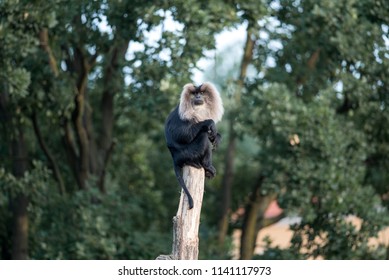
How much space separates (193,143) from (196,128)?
0.17 m

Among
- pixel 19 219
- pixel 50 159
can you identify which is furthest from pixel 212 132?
pixel 19 219

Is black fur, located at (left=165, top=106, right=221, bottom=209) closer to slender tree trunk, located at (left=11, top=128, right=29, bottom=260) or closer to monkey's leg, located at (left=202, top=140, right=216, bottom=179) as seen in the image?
monkey's leg, located at (left=202, top=140, right=216, bottom=179)

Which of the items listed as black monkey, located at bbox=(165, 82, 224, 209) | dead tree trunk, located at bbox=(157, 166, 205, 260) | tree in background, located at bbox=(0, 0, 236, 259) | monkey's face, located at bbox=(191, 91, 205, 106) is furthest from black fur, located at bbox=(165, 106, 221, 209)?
tree in background, located at bbox=(0, 0, 236, 259)

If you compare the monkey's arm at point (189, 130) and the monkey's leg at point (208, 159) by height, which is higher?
the monkey's arm at point (189, 130)

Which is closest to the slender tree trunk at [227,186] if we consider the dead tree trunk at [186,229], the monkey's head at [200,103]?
the monkey's head at [200,103]

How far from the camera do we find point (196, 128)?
377 inches

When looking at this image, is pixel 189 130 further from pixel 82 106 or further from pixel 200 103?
pixel 82 106

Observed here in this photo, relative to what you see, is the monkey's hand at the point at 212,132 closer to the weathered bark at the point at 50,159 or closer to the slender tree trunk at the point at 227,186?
the weathered bark at the point at 50,159

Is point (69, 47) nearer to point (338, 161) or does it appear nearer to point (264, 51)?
point (264, 51)

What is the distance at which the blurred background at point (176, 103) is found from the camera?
13422mm

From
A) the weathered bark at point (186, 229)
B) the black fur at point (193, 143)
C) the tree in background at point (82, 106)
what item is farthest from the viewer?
the tree in background at point (82, 106)

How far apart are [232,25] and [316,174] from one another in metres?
2.83

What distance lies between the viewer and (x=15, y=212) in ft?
53.4

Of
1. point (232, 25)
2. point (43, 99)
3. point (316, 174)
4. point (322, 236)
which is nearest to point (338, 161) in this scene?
point (316, 174)
